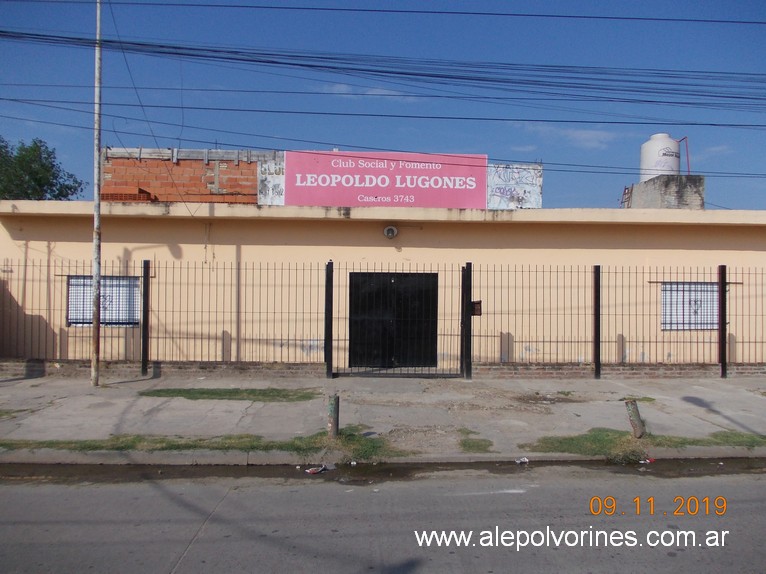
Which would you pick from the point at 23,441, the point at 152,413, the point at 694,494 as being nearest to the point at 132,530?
the point at 23,441

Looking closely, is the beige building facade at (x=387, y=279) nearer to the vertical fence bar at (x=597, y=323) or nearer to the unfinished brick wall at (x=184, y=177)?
the vertical fence bar at (x=597, y=323)

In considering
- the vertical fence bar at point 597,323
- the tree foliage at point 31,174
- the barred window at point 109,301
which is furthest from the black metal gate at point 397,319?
the tree foliage at point 31,174

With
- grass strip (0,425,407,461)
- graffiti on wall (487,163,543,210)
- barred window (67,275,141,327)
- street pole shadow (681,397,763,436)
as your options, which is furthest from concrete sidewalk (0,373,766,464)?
graffiti on wall (487,163,543,210)

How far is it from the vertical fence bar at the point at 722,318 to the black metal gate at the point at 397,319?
17.0 feet

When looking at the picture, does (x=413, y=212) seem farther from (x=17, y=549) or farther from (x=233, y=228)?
(x=17, y=549)

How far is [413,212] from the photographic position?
12.7m

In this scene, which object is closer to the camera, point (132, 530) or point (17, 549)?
point (17, 549)

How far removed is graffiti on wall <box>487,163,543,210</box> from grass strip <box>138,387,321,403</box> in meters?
7.06

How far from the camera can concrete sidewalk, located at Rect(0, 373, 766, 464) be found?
24.0 feet

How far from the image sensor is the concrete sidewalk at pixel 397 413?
731 cm

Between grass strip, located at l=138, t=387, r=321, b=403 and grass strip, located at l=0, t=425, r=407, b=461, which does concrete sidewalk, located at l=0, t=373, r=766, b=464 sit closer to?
grass strip, located at l=0, t=425, r=407, b=461

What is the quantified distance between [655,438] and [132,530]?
5991mm

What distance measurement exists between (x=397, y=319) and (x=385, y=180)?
3478mm

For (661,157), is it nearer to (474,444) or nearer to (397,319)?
(397,319)
